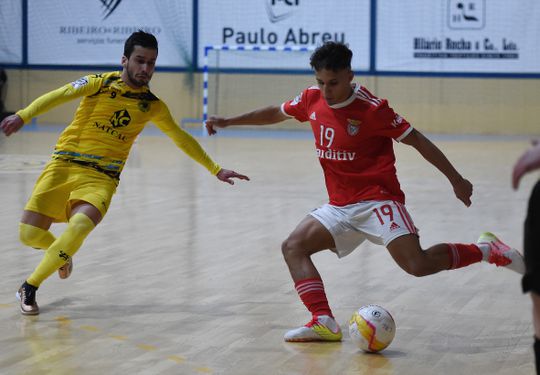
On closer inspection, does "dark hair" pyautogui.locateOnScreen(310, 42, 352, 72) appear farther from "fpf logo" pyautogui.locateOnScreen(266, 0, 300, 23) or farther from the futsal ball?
"fpf logo" pyautogui.locateOnScreen(266, 0, 300, 23)

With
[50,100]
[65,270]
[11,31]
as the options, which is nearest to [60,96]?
[50,100]

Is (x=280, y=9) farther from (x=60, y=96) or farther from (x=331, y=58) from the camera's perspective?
(x=331, y=58)

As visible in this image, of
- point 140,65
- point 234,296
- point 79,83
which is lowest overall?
point 234,296

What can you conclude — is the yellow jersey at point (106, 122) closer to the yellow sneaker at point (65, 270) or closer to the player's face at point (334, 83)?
the yellow sneaker at point (65, 270)

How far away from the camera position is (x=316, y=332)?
4.93m

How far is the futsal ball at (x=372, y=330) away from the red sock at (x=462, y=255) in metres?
0.50

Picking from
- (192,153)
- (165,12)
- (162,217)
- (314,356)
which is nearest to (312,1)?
(165,12)

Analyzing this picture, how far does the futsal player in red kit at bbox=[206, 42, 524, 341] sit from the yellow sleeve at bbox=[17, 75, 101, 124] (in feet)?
4.62

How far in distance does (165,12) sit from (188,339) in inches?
782

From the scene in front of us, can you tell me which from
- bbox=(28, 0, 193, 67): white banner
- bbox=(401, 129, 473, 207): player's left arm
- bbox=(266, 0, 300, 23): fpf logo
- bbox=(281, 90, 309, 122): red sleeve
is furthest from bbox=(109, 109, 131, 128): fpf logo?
bbox=(28, 0, 193, 67): white banner

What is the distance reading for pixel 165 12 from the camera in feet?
78.8

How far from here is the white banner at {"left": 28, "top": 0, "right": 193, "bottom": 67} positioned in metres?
24.0

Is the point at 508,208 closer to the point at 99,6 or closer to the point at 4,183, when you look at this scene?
the point at 4,183

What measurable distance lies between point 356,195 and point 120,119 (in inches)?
63.3
